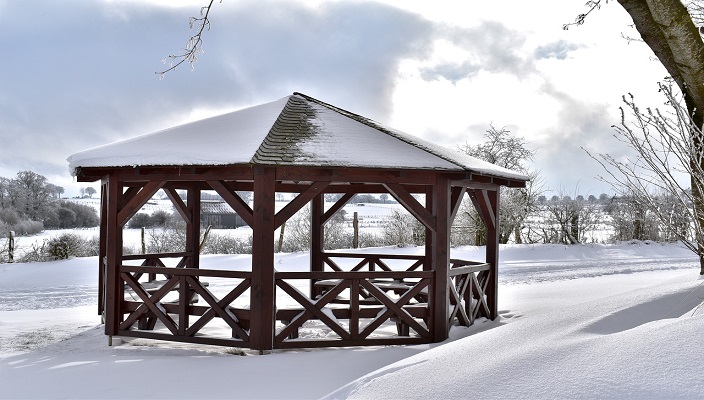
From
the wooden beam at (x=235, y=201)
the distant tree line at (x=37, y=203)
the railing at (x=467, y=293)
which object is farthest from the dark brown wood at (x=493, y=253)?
the distant tree line at (x=37, y=203)

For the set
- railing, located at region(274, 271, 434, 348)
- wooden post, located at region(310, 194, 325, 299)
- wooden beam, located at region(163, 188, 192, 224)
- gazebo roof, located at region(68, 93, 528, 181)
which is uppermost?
gazebo roof, located at region(68, 93, 528, 181)

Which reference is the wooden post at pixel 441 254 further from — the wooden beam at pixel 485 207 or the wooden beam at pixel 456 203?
the wooden beam at pixel 485 207

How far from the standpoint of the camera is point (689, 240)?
523 centimetres

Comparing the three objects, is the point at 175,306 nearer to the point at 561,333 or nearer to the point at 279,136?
the point at 279,136

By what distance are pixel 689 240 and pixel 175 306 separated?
6.17 meters

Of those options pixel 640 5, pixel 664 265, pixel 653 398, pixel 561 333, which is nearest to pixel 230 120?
pixel 640 5

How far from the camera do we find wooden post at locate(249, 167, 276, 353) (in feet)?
24.7

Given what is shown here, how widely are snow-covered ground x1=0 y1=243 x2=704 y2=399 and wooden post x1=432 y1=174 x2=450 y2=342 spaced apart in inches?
10.7

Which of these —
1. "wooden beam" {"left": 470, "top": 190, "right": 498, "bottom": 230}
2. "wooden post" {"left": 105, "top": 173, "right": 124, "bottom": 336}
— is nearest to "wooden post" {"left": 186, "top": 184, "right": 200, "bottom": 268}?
"wooden post" {"left": 105, "top": 173, "right": 124, "bottom": 336}

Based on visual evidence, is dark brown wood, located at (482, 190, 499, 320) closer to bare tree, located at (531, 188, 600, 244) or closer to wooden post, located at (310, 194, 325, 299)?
wooden post, located at (310, 194, 325, 299)

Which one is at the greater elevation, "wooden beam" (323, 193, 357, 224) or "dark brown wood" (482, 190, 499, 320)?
"wooden beam" (323, 193, 357, 224)

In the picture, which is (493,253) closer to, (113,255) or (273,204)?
(273,204)

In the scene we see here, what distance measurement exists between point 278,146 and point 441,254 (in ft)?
8.46

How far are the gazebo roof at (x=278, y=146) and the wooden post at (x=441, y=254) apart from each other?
42 cm
